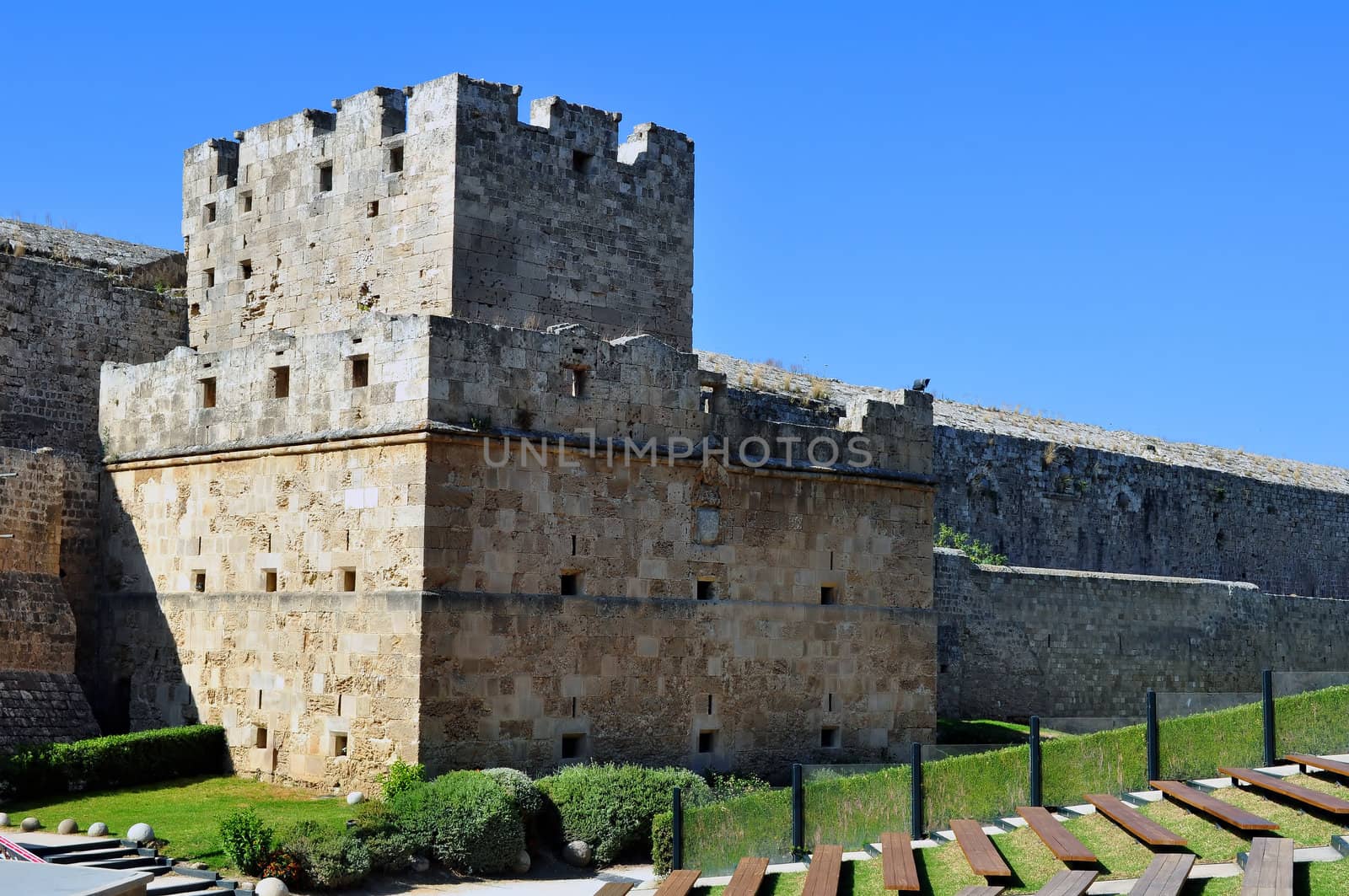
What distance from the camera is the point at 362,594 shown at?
17.5m

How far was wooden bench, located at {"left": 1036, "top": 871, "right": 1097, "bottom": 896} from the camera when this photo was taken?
11.0 meters

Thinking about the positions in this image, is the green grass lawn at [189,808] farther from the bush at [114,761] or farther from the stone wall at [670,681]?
the stone wall at [670,681]

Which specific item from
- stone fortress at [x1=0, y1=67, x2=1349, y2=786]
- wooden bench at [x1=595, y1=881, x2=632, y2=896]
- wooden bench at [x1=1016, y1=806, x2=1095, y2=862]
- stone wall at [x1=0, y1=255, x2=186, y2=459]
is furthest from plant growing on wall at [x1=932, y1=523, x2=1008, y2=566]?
wooden bench at [x1=595, y1=881, x2=632, y2=896]

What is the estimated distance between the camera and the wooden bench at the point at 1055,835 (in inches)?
472

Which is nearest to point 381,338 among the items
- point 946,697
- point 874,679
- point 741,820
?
point 741,820

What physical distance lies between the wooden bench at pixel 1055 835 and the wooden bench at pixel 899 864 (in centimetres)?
104

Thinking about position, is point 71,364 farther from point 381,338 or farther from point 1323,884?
point 1323,884

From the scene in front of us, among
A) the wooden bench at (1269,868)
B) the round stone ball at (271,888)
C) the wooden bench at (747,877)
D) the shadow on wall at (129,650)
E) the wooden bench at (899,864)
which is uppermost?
the shadow on wall at (129,650)

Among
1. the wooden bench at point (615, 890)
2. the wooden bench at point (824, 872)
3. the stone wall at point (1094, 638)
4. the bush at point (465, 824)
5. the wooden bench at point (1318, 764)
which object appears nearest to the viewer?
the wooden bench at point (824, 872)

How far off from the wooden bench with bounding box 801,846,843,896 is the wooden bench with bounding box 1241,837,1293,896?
10.4 feet

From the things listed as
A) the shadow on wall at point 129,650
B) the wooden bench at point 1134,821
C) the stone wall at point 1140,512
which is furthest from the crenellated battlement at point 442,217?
the stone wall at point 1140,512

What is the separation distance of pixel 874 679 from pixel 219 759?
8.30 metres

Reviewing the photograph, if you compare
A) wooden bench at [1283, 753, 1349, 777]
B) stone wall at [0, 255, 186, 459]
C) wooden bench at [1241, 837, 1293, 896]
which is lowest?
wooden bench at [1241, 837, 1293, 896]

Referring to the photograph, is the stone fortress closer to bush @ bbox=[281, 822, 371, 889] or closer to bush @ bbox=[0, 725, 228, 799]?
bush @ bbox=[0, 725, 228, 799]
